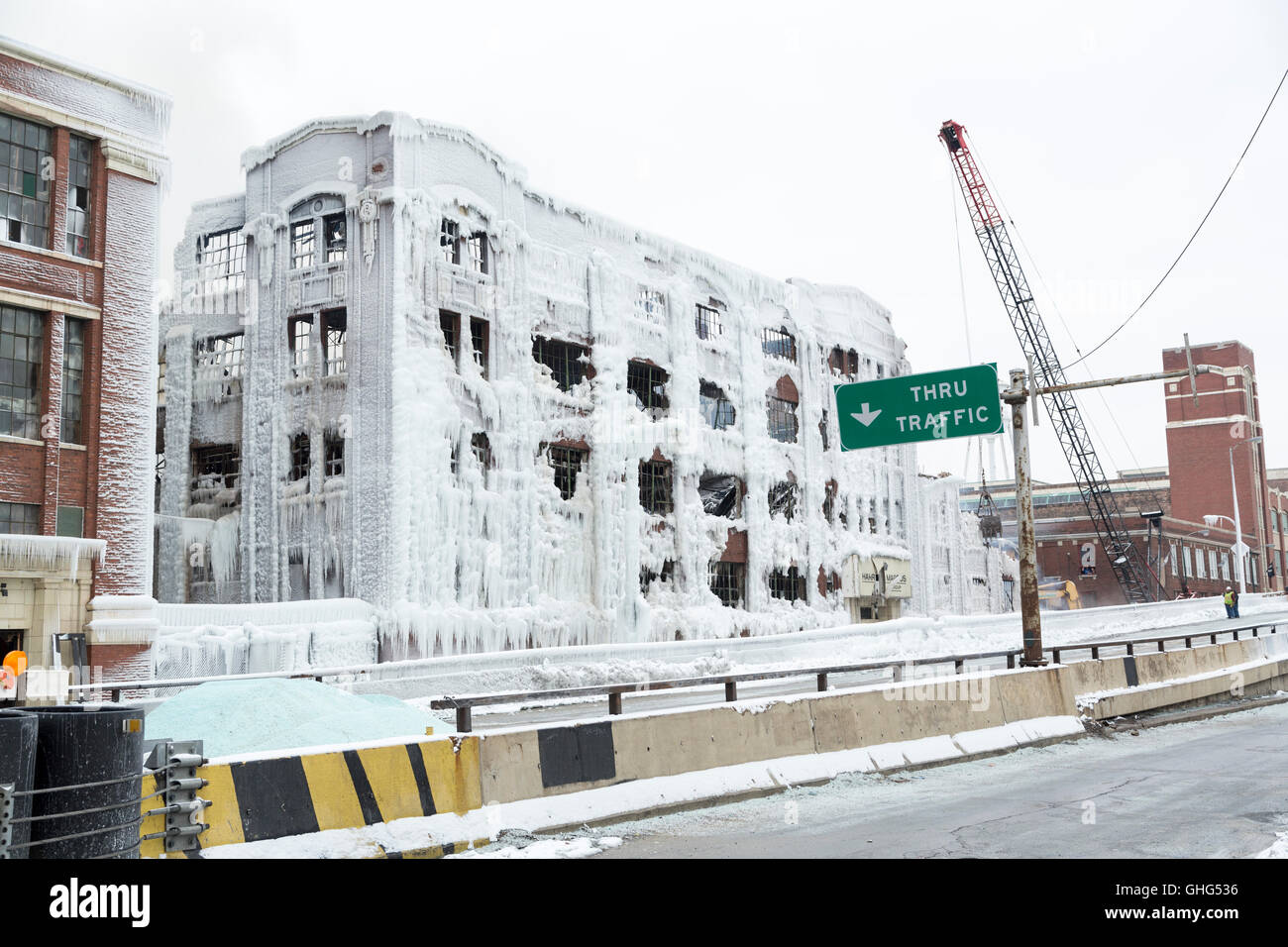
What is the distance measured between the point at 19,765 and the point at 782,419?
40658 millimetres

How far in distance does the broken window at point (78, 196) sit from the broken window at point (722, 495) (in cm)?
2318

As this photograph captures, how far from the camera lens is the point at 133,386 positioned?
25.6 meters

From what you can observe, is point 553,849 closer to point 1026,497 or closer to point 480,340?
point 1026,497

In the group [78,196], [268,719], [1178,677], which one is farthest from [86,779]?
[78,196]

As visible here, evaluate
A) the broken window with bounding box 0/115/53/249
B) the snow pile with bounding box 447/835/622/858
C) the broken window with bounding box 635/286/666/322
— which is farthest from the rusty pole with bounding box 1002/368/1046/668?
the broken window with bounding box 635/286/666/322

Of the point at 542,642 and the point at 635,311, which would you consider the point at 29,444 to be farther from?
the point at 635,311

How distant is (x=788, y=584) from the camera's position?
4469 cm

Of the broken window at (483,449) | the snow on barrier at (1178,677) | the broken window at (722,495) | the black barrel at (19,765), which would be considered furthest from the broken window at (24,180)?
the broken window at (722,495)

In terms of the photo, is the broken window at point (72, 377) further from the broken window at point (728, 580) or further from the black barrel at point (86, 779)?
the broken window at point (728, 580)

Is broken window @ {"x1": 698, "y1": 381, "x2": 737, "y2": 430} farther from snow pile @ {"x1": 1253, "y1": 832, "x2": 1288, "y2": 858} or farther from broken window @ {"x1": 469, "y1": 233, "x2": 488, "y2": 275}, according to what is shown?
snow pile @ {"x1": 1253, "y1": 832, "x2": 1288, "y2": 858}

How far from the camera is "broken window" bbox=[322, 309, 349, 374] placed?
32969mm

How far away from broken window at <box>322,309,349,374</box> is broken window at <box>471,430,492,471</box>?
4163mm
